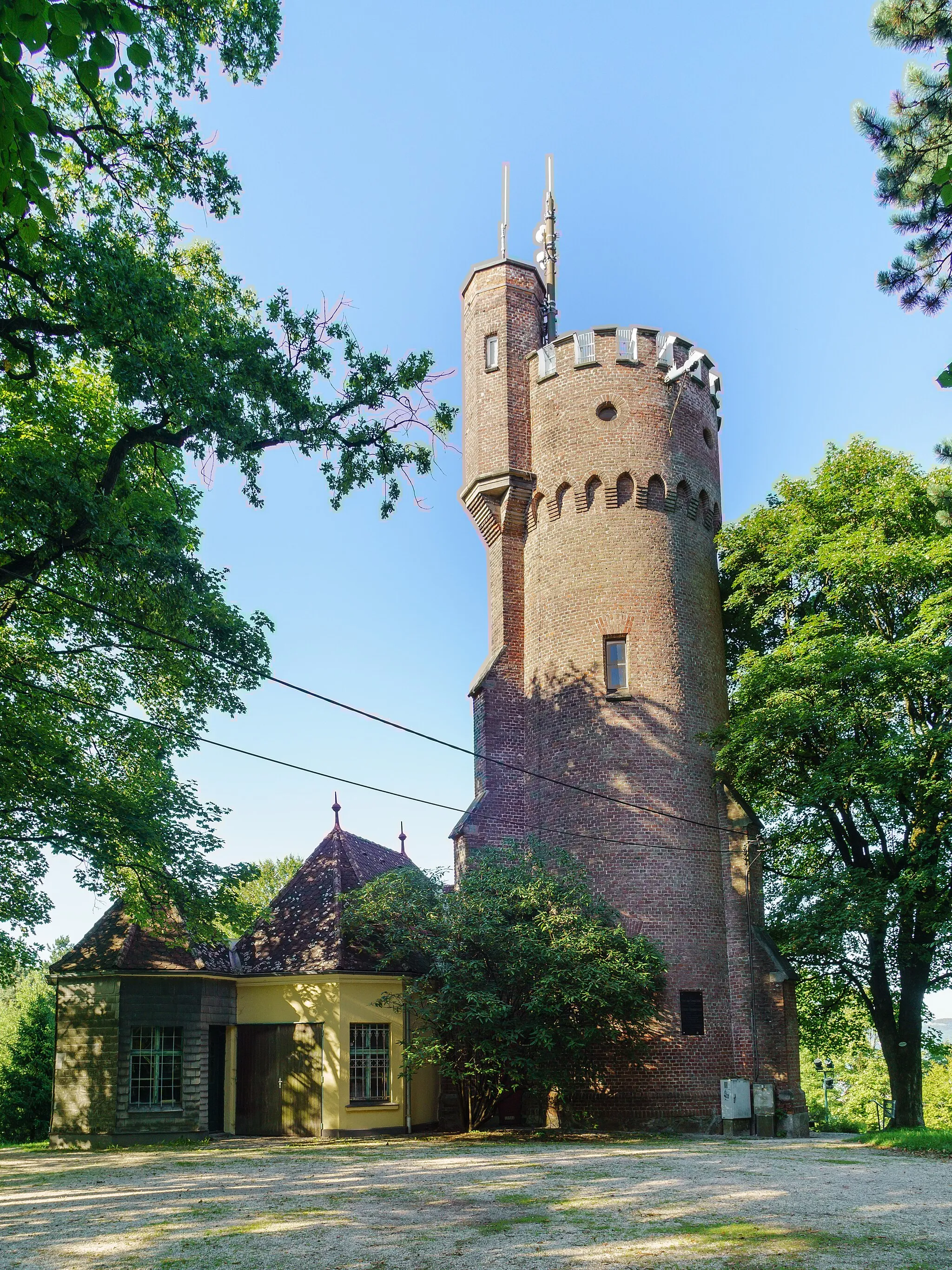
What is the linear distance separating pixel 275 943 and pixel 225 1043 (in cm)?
215

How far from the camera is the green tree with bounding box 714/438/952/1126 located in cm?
2170

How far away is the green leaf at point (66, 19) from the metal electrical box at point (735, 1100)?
794 inches

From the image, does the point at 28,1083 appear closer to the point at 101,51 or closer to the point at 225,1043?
the point at 225,1043

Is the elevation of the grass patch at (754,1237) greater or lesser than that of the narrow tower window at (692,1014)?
lesser

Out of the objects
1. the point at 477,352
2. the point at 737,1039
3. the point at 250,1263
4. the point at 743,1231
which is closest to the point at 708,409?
the point at 477,352

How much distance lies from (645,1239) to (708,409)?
66.6 ft

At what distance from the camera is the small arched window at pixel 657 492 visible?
962 inches

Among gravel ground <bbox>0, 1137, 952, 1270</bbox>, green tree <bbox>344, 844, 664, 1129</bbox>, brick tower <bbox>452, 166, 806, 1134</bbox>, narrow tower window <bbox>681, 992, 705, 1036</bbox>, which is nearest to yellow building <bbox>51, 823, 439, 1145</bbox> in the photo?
green tree <bbox>344, 844, 664, 1129</bbox>

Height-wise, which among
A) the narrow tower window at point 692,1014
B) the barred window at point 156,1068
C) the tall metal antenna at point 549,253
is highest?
the tall metal antenna at point 549,253

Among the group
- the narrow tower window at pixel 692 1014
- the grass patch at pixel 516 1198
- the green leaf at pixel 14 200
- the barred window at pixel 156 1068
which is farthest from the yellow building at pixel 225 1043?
the green leaf at pixel 14 200

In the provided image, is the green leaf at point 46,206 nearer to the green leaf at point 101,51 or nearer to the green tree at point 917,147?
the green leaf at point 101,51

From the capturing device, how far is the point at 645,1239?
9820 mm

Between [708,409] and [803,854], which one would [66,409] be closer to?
[708,409]

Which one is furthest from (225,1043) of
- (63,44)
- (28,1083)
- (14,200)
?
(63,44)
